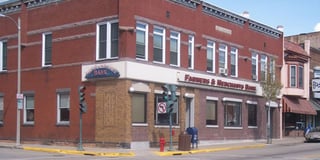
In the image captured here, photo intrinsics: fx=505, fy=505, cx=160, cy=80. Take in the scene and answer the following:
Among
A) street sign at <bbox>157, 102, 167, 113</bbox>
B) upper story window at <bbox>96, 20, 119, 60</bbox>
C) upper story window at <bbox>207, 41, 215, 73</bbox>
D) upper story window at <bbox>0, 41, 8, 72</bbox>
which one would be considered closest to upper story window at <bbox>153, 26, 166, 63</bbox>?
upper story window at <bbox>96, 20, 119, 60</bbox>

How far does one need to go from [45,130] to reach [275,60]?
21314 mm

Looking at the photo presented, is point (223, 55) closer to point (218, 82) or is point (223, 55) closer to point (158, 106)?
point (218, 82)

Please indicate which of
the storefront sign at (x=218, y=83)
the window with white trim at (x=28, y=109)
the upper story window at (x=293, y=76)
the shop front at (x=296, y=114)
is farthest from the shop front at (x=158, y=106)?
the upper story window at (x=293, y=76)

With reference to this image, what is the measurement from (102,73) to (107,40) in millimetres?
2102

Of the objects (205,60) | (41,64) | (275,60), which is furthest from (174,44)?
(275,60)

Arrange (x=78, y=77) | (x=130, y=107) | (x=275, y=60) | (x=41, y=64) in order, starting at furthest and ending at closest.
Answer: (x=275, y=60) < (x=41, y=64) < (x=78, y=77) < (x=130, y=107)

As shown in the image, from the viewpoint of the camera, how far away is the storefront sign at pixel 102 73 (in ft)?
95.8

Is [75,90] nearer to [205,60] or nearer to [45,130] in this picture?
[45,130]

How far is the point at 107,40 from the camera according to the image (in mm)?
30312

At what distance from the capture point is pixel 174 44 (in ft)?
109

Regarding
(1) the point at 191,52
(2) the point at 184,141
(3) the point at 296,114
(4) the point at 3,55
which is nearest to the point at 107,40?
(1) the point at 191,52

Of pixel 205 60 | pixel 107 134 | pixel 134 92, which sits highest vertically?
pixel 205 60

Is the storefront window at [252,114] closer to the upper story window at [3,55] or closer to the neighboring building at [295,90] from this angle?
the neighboring building at [295,90]

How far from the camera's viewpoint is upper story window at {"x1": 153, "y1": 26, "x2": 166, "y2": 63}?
31427 millimetres
